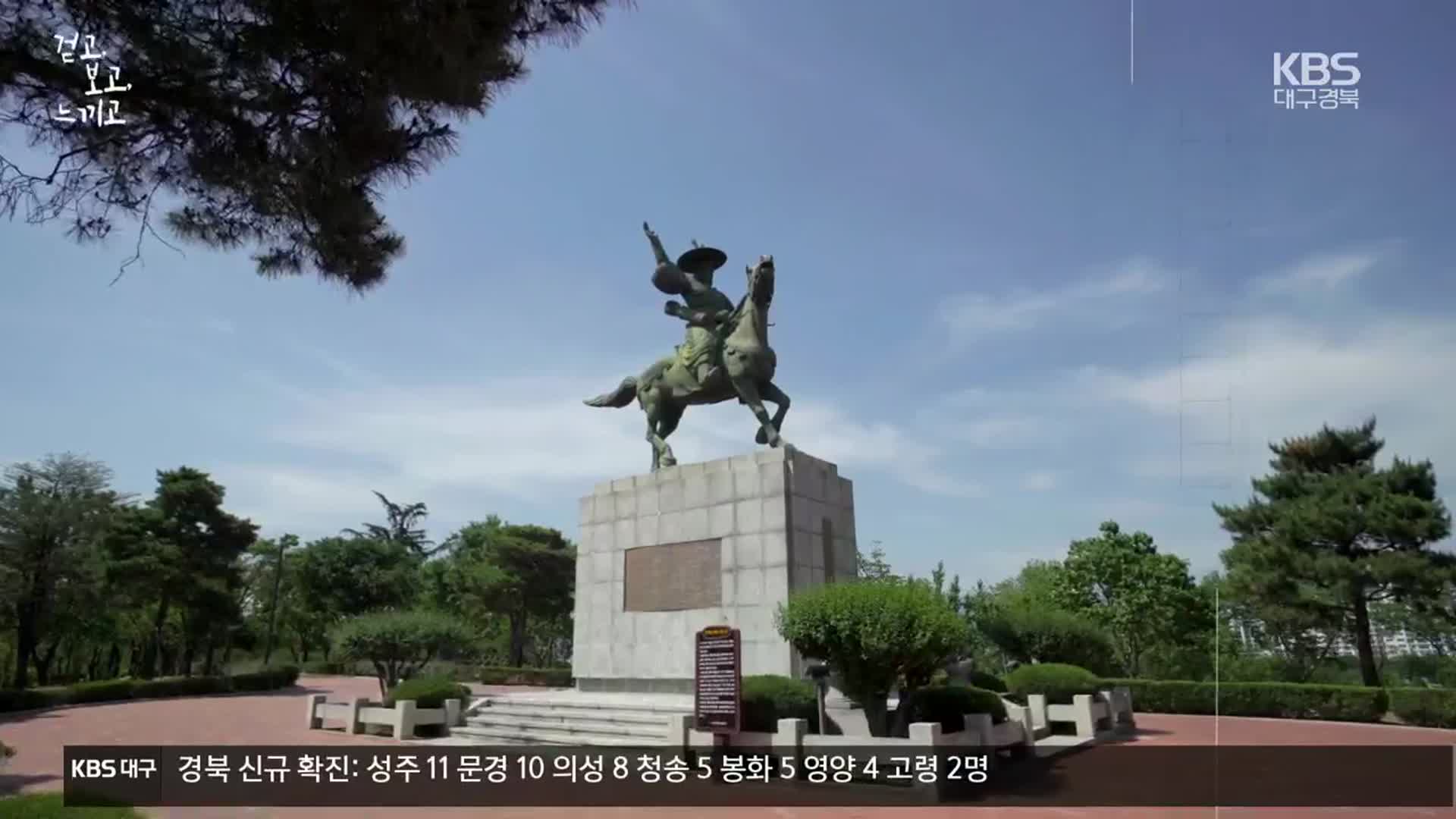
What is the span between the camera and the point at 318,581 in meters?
39.9

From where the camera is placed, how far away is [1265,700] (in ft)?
65.0

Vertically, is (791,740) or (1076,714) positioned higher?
(791,740)

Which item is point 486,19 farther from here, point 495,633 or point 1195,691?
point 495,633

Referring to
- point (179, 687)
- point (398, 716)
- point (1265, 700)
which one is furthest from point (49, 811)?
point (179, 687)

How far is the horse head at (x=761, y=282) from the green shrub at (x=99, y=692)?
2214 centimetres

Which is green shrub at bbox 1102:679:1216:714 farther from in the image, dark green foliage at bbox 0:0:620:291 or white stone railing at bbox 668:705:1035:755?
dark green foliage at bbox 0:0:620:291

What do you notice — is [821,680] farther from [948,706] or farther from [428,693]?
[428,693]

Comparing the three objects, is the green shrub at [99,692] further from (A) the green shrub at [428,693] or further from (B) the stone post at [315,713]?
(A) the green shrub at [428,693]

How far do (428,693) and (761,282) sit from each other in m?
8.48

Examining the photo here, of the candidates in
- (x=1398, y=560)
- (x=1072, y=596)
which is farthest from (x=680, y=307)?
(x=1072, y=596)

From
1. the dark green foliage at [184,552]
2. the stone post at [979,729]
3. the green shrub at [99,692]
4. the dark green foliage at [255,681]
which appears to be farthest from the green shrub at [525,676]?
the stone post at [979,729]

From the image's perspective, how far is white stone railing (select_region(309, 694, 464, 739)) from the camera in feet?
45.1

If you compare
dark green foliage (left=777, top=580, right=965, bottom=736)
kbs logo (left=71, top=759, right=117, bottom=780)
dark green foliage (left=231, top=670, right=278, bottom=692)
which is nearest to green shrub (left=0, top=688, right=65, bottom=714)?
dark green foliage (left=231, top=670, right=278, bottom=692)

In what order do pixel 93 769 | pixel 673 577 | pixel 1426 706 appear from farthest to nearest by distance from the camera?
pixel 1426 706
pixel 673 577
pixel 93 769
